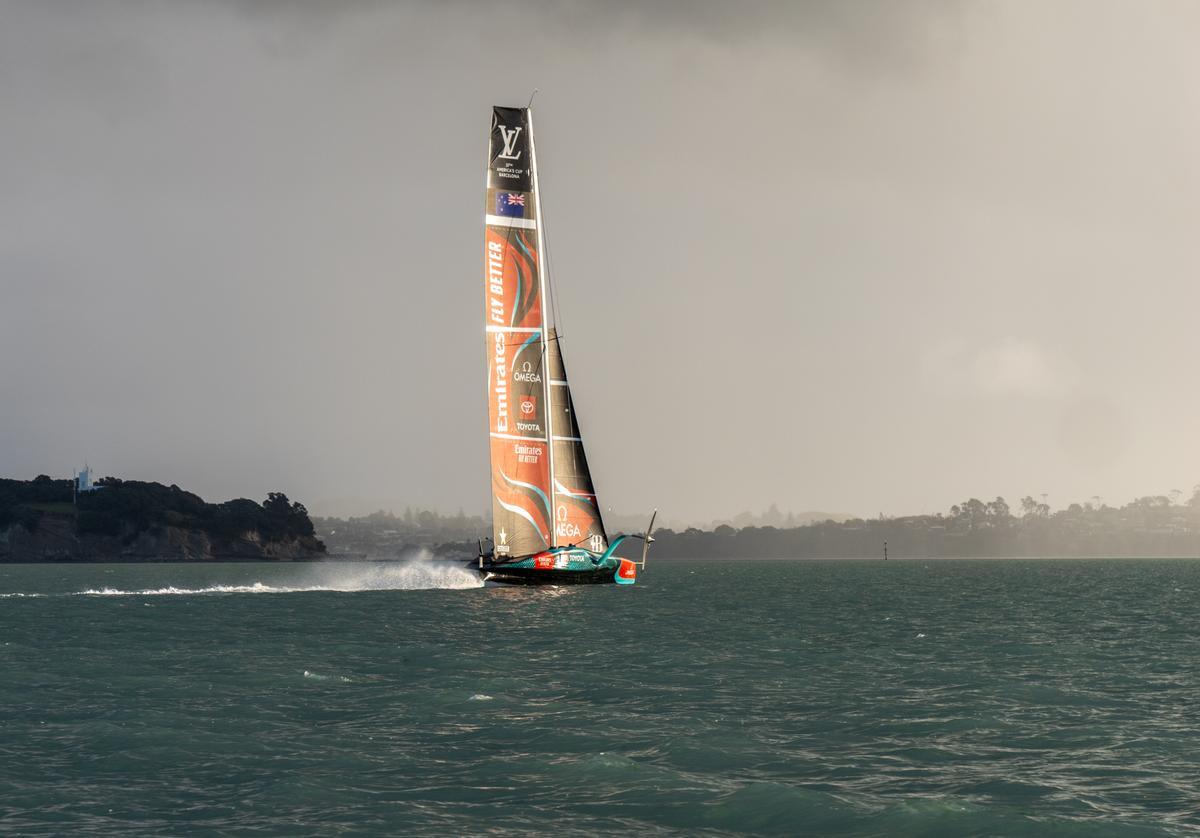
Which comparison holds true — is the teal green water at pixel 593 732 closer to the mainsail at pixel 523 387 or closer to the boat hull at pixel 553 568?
the boat hull at pixel 553 568

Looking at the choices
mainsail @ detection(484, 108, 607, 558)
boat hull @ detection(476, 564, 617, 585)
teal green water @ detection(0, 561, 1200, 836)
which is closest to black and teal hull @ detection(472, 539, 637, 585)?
boat hull @ detection(476, 564, 617, 585)

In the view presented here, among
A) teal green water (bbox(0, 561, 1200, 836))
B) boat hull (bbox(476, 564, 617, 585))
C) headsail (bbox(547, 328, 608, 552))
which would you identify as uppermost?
headsail (bbox(547, 328, 608, 552))

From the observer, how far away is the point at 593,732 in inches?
958

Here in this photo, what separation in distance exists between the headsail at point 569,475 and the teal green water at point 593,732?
22987mm

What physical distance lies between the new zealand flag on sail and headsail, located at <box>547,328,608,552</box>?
311 inches

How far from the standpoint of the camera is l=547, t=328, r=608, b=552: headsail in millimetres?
73438

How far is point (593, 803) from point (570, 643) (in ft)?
84.8

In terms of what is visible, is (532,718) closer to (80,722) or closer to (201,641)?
(80,722)

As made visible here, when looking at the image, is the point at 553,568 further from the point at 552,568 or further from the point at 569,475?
the point at 569,475

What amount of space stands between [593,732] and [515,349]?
50105mm

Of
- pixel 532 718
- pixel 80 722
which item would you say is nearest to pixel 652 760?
pixel 532 718

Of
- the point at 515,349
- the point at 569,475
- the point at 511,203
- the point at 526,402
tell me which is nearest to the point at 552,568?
the point at 569,475

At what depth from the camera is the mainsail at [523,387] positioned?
238 feet

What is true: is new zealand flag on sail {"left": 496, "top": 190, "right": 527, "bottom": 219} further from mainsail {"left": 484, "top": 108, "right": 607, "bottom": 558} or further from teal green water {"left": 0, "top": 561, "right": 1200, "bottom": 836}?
teal green water {"left": 0, "top": 561, "right": 1200, "bottom": 836}
